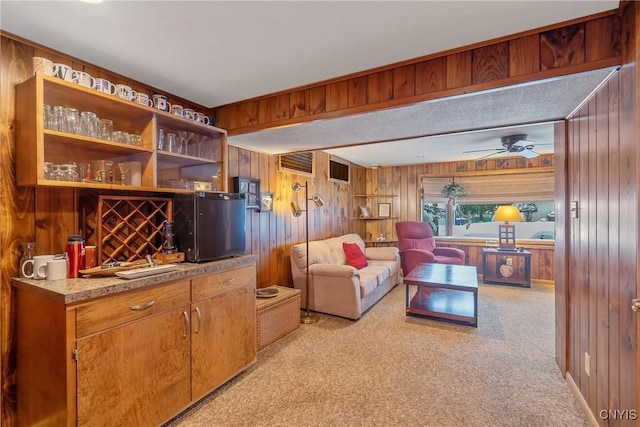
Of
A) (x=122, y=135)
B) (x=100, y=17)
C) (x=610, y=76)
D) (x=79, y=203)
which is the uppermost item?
(x=100, y=17)

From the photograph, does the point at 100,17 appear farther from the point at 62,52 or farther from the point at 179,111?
the point at 179,111

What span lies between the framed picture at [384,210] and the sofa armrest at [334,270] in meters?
3.07

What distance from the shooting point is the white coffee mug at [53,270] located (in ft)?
5.25

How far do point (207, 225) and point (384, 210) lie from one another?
15.8 feet

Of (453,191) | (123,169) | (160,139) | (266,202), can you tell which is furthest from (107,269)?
(453,191)

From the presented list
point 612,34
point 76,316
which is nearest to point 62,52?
point 76,316

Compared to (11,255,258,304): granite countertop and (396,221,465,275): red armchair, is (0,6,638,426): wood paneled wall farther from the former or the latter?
(396,221,465,275): red armchair

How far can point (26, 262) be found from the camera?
5.36 feet

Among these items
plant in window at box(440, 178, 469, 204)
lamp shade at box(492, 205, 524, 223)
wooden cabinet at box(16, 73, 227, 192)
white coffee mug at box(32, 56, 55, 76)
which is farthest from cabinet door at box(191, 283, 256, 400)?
plant in window at box(440, 178, 469, 204)

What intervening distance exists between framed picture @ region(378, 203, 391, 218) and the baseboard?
4332 mm

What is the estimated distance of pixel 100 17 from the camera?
4.91 feet

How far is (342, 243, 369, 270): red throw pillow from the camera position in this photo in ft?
14.4

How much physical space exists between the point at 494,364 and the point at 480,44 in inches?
95.9

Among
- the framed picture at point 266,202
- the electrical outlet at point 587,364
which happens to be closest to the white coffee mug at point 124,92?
the framed picture at point 266,202
